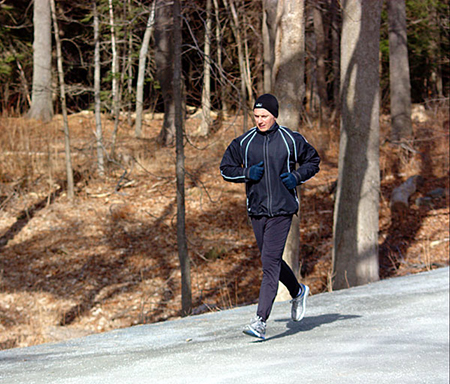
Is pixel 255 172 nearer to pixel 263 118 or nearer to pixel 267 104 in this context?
pixel 263 118

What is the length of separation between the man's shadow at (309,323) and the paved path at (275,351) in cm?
1

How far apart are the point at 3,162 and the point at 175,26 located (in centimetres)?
1033

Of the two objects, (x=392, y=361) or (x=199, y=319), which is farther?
(x=199, y=319)

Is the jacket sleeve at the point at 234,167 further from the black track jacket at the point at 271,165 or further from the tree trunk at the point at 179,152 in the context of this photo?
the tree trunk at the point at 179,152

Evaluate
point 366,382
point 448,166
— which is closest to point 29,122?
point 448,166

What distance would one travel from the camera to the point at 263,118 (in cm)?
526

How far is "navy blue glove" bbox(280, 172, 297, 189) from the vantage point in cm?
510

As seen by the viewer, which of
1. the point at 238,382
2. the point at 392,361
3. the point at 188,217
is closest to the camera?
the point at 238,382

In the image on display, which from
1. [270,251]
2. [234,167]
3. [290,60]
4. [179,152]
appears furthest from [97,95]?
[270,251]

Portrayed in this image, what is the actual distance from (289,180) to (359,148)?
19.6 feet

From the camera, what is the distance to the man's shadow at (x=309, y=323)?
6.20 metres

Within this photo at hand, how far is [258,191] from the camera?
17.2 feet

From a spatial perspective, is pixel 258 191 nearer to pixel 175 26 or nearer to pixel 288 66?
pixel 288 66

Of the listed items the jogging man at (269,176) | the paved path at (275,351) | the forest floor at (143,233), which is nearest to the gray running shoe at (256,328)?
the jogging man at (269,176)
